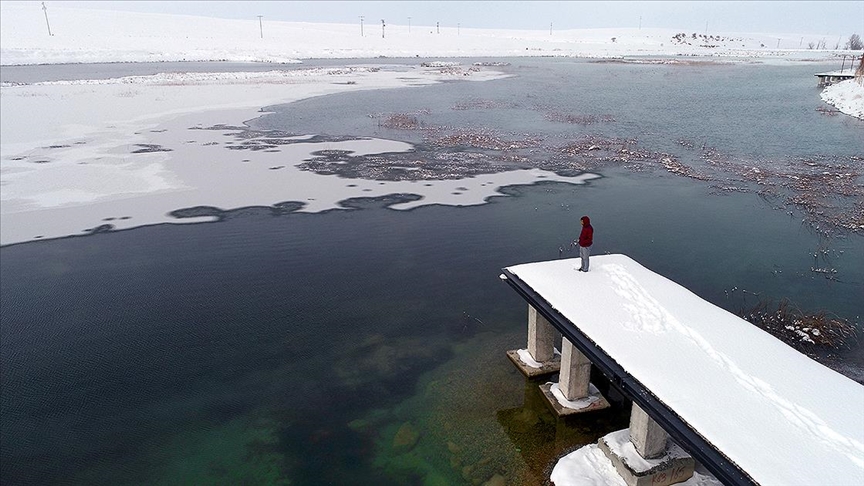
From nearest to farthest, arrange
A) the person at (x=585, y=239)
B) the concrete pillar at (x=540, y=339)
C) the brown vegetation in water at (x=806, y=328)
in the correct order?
1. the person at (x=585, y=239)
2. the concrete pillar at (x=540, y=339)
3. the brown vegetation in water at (x=806, y=328)

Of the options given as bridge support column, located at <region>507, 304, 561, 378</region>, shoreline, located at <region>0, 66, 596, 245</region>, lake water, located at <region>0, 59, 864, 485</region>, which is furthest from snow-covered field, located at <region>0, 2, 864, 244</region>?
bridge support column, located at <region>507, 304, 561, 378</region>

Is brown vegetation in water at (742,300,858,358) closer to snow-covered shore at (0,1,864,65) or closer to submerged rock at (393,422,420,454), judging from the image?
submerged rock at (393,422,420,454)

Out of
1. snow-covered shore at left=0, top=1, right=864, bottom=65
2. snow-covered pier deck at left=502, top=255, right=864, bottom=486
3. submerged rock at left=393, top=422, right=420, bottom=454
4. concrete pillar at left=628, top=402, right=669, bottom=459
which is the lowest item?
submerged rock at left=393, top=422, right=420, bottom=454

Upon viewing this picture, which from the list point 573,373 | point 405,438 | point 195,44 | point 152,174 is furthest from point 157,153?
point 195,44

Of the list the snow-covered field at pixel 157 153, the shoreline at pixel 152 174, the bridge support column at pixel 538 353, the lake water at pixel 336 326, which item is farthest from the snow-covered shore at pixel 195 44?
the bridge support column at pixel 538 353

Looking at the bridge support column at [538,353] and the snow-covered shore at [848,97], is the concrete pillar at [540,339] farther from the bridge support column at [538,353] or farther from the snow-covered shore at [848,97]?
the snow-covered shore at [848,97]

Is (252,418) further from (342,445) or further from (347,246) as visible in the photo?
(347,246)
